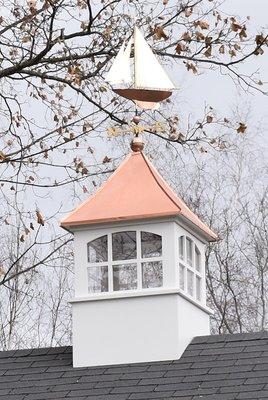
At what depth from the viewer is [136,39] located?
1777 centimetres

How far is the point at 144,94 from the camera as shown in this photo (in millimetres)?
18328

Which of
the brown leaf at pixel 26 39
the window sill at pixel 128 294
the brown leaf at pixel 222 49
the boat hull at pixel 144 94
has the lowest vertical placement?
the window sill at pixel 128 294

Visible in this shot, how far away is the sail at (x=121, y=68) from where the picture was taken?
1784 cm

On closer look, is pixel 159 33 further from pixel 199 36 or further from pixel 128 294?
pixel 128 294

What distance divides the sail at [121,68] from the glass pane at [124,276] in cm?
217

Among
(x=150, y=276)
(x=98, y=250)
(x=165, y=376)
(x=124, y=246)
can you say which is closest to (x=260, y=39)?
(x=124, y=246)

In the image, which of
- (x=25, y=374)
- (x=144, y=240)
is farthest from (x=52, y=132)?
(x=25, y=374)

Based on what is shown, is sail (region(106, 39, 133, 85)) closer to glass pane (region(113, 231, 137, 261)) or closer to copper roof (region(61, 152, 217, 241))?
copper roof (region(61, 152, 217, 241))

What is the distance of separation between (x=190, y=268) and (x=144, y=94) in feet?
6.93

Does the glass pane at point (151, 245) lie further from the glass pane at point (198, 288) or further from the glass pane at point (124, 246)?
the glass pane at point (198, 288)

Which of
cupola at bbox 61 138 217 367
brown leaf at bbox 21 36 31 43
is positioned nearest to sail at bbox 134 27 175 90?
cupola at bbox 61 138 217 367

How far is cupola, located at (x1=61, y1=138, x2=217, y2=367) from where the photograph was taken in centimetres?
1711

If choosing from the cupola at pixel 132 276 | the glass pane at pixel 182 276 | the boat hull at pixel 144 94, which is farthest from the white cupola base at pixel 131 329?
the boat hull at pixel 144 94

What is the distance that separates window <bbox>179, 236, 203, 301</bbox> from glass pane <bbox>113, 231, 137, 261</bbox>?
0.57 meters
